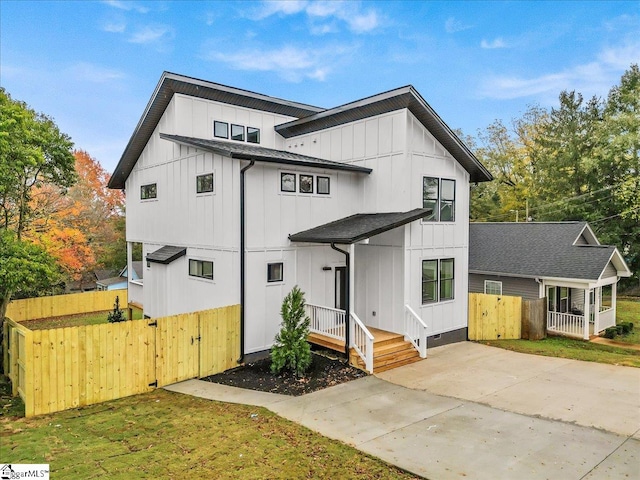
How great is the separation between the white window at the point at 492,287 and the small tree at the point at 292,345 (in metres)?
12.0

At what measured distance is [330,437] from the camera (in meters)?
6.89

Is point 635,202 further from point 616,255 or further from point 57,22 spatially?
point 57,22

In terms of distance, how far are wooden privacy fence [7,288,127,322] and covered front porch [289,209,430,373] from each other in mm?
12852

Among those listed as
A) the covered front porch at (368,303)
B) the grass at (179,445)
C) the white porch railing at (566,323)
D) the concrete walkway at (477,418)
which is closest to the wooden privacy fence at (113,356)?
the grass at (179,445)

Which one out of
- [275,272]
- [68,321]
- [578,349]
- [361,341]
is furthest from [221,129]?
[578,349]

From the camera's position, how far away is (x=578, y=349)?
1412 centimetres

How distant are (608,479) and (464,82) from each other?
28.0 metres

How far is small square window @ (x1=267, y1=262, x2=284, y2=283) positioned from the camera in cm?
1155

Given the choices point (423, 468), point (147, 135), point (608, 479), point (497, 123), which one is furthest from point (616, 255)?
point (497, 123)

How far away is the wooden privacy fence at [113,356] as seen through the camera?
8.01 metres

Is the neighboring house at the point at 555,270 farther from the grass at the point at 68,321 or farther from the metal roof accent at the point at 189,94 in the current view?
the grass at the point at 68,321

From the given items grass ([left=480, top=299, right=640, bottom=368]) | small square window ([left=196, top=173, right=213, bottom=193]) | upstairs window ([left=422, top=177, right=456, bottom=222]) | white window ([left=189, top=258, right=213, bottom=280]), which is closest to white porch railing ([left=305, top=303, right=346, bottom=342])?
white window ([left=189, top=258, right=213, bottom=280])

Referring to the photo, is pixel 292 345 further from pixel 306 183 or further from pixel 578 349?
pixel 578 349

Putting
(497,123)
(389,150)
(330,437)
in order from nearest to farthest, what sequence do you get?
(330,437) < (389,150) < (497,123)
